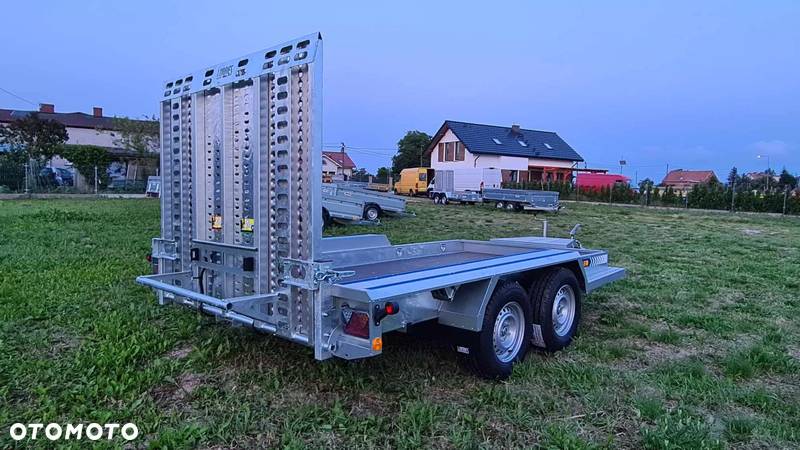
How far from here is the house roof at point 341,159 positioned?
7494 cm

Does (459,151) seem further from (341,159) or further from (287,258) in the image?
(287,258)

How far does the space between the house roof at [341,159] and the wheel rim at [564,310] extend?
6890 centimetres

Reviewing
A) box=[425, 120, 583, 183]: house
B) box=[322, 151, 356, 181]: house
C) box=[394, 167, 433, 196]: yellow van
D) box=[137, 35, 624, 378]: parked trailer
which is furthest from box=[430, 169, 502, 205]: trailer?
box=[322, 151, 356, 181]: house

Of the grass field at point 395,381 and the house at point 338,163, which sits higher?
the house at point 338,163

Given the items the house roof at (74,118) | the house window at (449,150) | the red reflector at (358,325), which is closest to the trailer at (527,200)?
the house window at (449,150)

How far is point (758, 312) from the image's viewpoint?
6594 millimetres

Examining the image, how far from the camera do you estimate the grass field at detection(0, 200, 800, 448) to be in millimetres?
3451

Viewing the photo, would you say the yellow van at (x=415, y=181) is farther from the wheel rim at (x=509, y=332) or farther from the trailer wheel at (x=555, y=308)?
the wheel rim at (x=509, y=332)

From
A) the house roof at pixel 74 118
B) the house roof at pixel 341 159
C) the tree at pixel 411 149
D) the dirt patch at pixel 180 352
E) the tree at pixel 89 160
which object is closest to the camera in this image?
the dirt patch at pixel 180 352

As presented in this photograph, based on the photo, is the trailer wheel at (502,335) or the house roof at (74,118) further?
the house roof at (74,118)

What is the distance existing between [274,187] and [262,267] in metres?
0.57

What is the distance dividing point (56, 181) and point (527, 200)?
25904mm

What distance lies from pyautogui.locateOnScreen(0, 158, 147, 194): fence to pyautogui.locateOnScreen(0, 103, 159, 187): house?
291 centimetres

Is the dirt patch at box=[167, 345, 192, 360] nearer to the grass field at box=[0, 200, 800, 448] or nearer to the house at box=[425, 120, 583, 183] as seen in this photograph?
the grass field at box=[0, 200, 800, 448]
